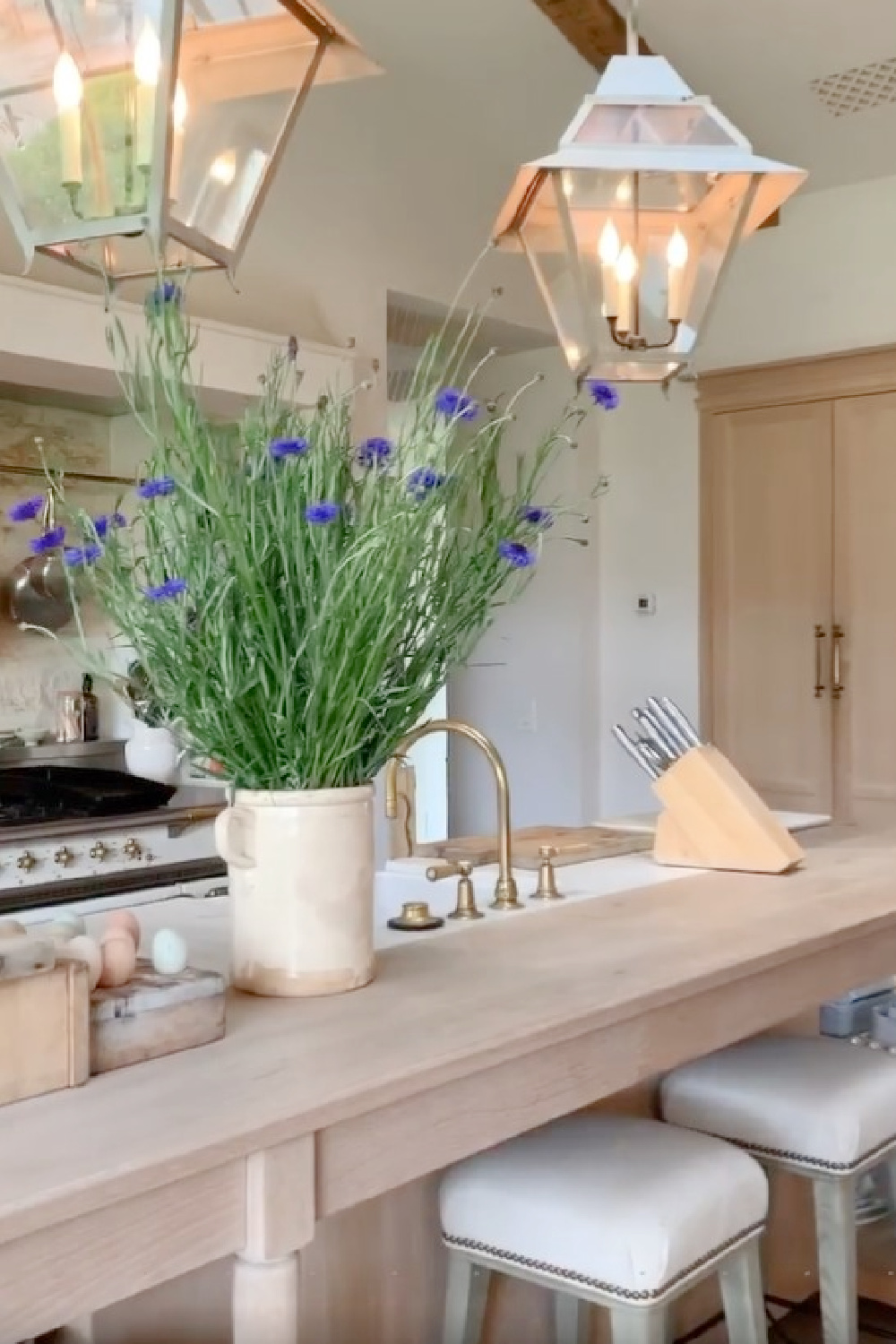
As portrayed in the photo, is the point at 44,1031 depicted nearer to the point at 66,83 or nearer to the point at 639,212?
the point at 66,83

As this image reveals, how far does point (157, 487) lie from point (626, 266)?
0.95 m

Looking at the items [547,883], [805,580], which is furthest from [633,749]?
[805,580]

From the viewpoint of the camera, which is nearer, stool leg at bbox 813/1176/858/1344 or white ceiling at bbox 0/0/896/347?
stool leg at bbox 813/1176/858/1344

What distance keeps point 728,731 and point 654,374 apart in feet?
10.0

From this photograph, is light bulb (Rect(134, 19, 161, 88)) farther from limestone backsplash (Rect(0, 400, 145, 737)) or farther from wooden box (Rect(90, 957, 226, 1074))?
limestone backsplash (Rect(0, 400, 145, 737))

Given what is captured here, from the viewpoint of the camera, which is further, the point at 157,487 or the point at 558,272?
the point at 558,272

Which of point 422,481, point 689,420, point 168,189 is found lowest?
point 422,481

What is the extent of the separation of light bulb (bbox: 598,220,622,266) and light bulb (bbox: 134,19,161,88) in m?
0.79

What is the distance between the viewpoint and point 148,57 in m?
1.32

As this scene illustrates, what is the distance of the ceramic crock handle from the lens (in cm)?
140

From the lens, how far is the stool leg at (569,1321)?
1874 mm

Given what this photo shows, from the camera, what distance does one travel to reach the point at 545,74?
410 centimetres

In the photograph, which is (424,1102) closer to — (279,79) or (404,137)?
(279,79)

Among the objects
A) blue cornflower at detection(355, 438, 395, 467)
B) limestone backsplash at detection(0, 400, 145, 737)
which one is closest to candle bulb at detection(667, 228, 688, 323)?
blue cornflower at detection(355, 438, 395, 467)
